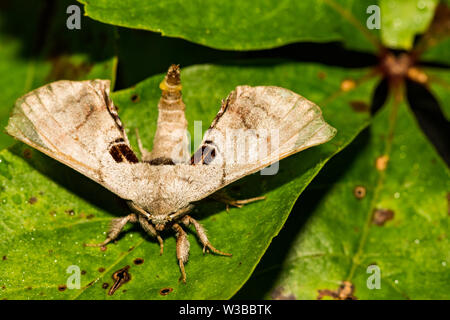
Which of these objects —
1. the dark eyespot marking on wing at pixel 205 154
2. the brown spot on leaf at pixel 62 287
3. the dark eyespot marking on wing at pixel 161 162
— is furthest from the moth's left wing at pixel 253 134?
the brown spot on leaf at pixel 62 287

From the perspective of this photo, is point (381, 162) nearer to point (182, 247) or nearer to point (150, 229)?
point (182, 247)

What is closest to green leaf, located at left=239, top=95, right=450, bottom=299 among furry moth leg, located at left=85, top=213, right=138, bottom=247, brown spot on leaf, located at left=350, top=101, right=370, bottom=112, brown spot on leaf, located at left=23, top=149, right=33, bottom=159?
brown spot on leaf, located at left=350, top=101, right=370, bottom=112

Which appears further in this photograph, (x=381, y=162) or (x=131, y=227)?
(x=381, y=162)

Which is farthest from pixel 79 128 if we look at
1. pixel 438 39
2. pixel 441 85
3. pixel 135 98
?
pixel 438 39

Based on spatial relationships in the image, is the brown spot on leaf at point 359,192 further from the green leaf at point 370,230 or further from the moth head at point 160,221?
the moth head at point 160,221

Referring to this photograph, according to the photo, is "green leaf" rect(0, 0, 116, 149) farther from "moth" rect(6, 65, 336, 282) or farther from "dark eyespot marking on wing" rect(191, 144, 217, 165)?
"dark eyespot marking on wing" rect(191, 144, 217, 165)

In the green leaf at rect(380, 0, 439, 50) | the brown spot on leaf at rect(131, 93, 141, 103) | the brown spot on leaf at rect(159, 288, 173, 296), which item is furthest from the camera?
the green leaf at rect(380, 0, 439, 50)

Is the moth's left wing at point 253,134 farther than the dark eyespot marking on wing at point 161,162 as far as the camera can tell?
No
